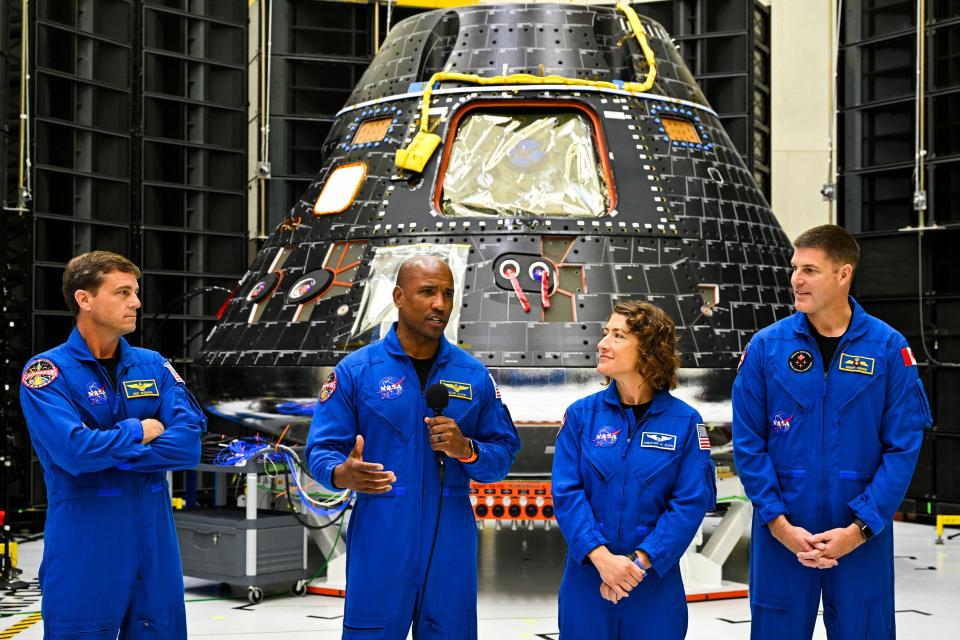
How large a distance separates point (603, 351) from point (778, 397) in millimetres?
639

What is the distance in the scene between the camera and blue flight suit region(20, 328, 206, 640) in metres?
3.65

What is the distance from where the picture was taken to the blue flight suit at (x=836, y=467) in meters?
3.76

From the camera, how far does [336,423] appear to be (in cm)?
373

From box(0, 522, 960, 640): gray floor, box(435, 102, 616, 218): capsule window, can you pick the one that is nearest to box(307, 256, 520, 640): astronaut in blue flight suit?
box(0, 522, 960, 640): gray floor

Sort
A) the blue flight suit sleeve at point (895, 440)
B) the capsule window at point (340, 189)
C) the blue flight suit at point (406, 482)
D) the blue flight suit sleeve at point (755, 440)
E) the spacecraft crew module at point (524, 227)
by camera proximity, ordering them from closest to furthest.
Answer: the blue flight suit at point (406, 482) < the blue flight suit sleeve at point (895, 440) < the blue flight suit sleeve at point (755, 440) < the spacecraft crew module at point (524, 227) < the capsule window at point (340, 189)

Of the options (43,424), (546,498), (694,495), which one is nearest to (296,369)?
(546,498)

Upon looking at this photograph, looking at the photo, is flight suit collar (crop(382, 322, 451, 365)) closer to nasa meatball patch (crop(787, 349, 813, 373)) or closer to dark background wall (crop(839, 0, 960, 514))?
nasa meatball patch (crop(787, 349, 813, 373))

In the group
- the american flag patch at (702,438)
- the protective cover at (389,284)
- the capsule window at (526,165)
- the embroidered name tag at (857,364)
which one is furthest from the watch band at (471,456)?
the capsule window at (526,165)

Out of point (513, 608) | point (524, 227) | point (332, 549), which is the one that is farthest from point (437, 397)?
point (332, 549)

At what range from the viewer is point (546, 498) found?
6.95 m

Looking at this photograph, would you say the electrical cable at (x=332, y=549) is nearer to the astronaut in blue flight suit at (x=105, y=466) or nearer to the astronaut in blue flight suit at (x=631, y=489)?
the astronaut in blue flight suit at (x=105, y=466)

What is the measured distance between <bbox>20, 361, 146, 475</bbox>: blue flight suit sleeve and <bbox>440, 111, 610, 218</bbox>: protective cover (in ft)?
12.8

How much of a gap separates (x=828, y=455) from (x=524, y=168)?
3.98 meters

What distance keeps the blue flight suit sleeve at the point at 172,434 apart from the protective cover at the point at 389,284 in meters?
3.02
